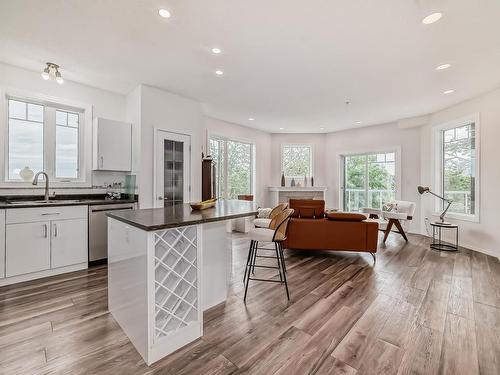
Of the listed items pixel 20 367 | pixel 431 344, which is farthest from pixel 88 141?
pixel 431 344

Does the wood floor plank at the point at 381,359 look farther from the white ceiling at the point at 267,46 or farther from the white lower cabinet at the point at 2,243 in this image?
the white lower cabinet at the point at 2,243

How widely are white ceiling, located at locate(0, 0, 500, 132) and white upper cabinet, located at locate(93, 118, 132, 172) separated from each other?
2.21ft

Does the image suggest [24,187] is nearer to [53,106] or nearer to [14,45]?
[53,106]

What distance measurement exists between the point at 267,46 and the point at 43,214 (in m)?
3.48

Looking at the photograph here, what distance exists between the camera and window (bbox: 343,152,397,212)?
6.43 m

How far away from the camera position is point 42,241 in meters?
3.02

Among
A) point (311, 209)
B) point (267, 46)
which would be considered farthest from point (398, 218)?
point (267, 46)

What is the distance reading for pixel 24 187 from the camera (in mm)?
3367

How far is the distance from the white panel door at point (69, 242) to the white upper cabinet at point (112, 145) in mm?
1015

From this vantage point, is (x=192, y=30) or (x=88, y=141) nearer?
(x=192, y=30)

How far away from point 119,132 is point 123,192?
1056 mm

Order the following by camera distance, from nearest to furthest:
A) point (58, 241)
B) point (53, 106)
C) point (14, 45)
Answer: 1. point (14, 45)
2. point (58, 241)
3. point (53, 106)

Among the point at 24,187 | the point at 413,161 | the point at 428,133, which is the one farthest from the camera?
the point at 413,161

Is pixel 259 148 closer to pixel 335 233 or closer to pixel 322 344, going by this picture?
pixel 335 233
